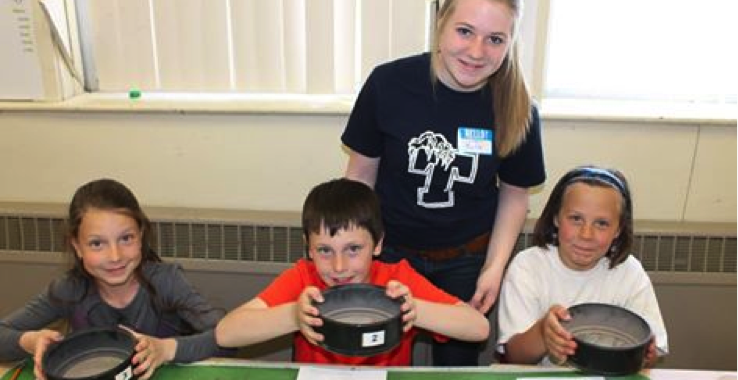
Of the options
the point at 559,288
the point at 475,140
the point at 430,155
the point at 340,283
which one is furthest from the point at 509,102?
the point at 340,283

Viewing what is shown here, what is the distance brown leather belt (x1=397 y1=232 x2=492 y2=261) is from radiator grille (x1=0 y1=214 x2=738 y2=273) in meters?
0.42

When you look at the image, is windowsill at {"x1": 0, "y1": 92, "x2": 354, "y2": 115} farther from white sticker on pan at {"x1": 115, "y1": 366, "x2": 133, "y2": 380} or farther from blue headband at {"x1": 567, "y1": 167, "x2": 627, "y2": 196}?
white sticker on pan at {"x1": 115, "y1": 366, "x2": 133, "y2": 380}

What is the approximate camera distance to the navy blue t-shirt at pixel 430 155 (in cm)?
157

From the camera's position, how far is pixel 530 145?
1610 mm

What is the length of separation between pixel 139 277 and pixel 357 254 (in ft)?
1.72

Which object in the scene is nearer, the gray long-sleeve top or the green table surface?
the green table surface

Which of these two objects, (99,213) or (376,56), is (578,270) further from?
(99,213)

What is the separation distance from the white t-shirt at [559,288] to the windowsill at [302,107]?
614 millimetres

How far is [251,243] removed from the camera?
2150 millimetres

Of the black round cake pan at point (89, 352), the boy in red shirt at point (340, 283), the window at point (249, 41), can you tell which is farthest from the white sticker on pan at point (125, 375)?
the window at point (249, 41)

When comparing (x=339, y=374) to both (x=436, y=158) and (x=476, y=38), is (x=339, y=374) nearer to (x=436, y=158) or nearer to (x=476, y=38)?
(x=436, y=158)

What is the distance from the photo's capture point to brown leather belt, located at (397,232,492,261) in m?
1.69

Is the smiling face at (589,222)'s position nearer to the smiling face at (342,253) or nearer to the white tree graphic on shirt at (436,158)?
the white tree graphic on shirt at (436,158)

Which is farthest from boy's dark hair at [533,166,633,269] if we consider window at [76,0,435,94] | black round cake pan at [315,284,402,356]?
window at [76,0,435,94]
